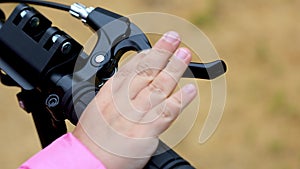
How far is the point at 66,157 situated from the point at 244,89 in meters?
1.51

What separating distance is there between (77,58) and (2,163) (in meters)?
1.33

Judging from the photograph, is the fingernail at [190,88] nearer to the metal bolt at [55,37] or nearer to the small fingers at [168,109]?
the small fingers at [168,109]

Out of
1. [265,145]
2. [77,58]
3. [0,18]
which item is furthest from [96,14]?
[265,145]

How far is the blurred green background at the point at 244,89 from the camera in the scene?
196 cm

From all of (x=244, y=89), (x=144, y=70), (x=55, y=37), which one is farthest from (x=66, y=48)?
(x=244, y=89)

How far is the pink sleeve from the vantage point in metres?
0.62

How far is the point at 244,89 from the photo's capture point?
210 cm

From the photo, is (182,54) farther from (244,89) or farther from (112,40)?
(244,89)

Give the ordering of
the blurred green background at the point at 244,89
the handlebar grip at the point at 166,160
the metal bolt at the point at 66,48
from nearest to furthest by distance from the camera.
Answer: the handlebar grip at the point at 166,160 → the metal bolt at the point at 66,48 → the blurred green background at the point at 244,89

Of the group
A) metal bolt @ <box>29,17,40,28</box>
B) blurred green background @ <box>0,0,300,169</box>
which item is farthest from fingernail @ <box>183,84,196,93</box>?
blurred green background @ <box>0,0,300,169</box>

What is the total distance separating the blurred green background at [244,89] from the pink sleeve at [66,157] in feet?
4.27

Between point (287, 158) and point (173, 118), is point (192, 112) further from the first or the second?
point (287, 158)

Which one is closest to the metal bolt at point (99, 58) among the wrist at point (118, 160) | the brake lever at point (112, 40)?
the brake lever at point (112, 40)

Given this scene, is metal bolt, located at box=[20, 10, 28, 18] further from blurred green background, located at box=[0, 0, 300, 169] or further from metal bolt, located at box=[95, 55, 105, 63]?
blurred green background, located at box=[0, 0, 300, 169]
